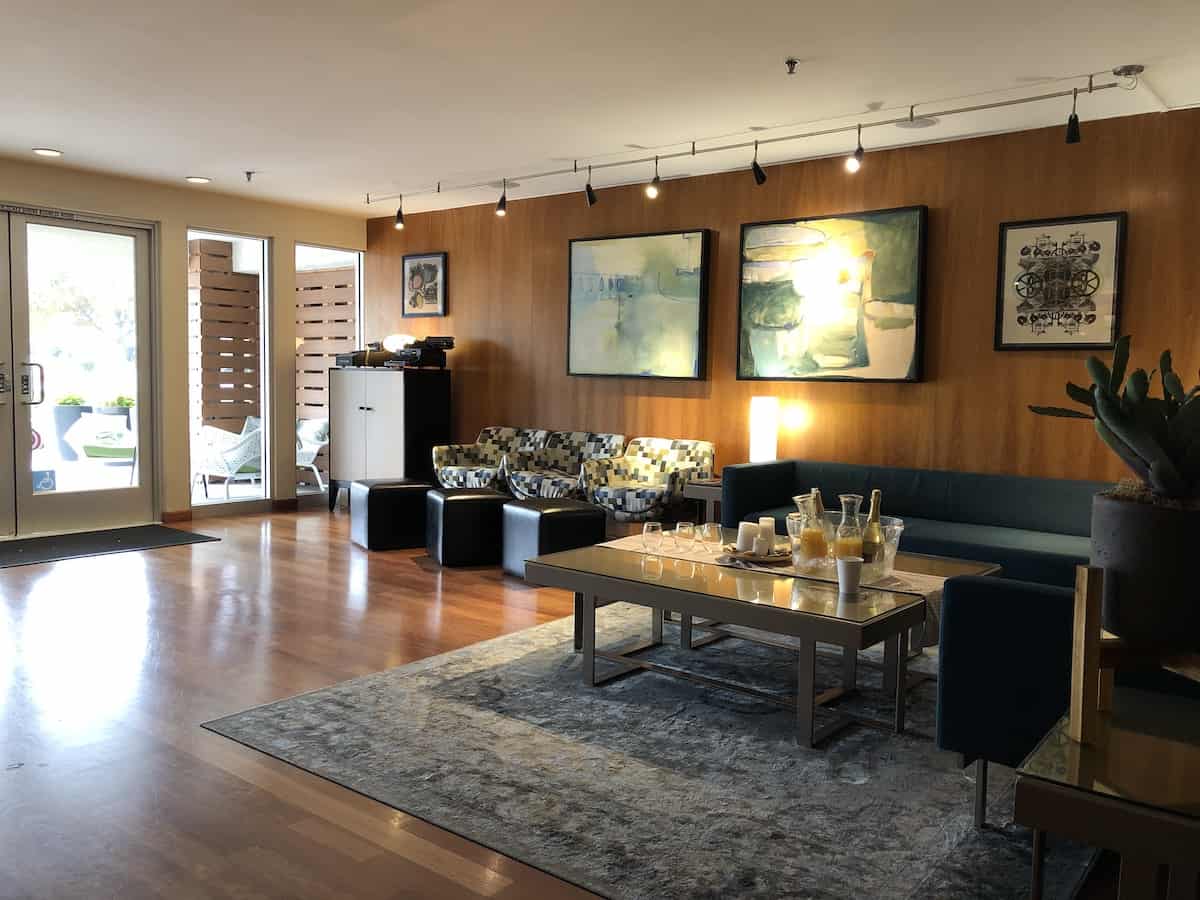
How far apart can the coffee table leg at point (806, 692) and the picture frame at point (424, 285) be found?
598cm

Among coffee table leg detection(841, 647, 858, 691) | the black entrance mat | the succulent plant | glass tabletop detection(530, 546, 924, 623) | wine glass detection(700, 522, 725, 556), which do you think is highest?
the succulent plant

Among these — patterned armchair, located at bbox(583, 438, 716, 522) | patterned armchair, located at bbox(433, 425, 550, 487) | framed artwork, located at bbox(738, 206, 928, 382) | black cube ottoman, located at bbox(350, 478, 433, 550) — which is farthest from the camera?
patterned armchair, located at bbox(433, 425, 550, 487)

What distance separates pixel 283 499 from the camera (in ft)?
28.1

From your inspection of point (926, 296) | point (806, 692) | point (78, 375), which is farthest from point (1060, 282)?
point (78, 375)

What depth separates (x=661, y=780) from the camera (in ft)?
9.68

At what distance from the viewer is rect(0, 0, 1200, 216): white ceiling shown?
3816mm

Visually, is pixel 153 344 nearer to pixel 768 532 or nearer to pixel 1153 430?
pixel 768 532

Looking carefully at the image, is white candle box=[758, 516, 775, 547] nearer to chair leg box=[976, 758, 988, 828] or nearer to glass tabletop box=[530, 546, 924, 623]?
glass tabletop box=[530, 546, 924, 623]

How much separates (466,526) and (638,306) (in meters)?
2.18

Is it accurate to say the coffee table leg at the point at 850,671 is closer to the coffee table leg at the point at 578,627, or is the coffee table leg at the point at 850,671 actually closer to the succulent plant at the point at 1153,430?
the coffee table leg at the point at 578,627

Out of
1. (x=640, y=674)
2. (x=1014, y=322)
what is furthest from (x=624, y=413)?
(x=640, y=674)

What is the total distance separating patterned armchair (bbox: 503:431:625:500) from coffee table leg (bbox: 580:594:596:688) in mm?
2777

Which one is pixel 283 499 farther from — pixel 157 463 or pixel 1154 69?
pixel 1154 69

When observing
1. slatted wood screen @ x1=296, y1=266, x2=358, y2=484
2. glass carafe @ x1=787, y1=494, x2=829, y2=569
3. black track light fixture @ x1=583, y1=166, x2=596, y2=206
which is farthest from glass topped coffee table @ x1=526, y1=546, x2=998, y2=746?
slatted wood screen @ x1=296, y1=266, x2=358, y2=484
